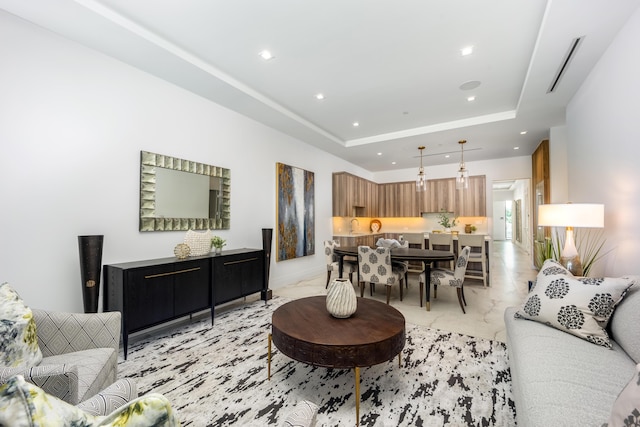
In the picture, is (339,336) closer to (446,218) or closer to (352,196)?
(352,196)

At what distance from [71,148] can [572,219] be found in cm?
470

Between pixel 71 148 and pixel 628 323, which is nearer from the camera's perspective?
pixel 628 323

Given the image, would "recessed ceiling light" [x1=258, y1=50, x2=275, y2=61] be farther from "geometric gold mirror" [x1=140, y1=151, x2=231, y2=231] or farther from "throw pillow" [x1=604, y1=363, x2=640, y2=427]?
"throw pillow" [x1=604, y1=363, x2=640, y2=427]

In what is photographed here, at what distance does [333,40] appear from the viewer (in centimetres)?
280

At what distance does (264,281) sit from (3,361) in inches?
115

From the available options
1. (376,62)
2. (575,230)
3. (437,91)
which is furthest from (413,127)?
(575,230)

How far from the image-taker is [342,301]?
215 cm

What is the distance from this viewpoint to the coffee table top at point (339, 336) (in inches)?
68.8

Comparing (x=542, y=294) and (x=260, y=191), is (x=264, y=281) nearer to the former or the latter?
(x=260, y=191)

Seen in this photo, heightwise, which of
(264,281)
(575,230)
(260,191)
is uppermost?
(260,191)

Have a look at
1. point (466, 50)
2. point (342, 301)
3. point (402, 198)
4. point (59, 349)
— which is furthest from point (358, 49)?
point (402, 198)

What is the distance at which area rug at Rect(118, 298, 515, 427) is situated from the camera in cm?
178

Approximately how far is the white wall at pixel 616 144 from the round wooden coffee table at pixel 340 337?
7.14 feet

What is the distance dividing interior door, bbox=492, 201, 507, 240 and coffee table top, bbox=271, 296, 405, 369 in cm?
1478
